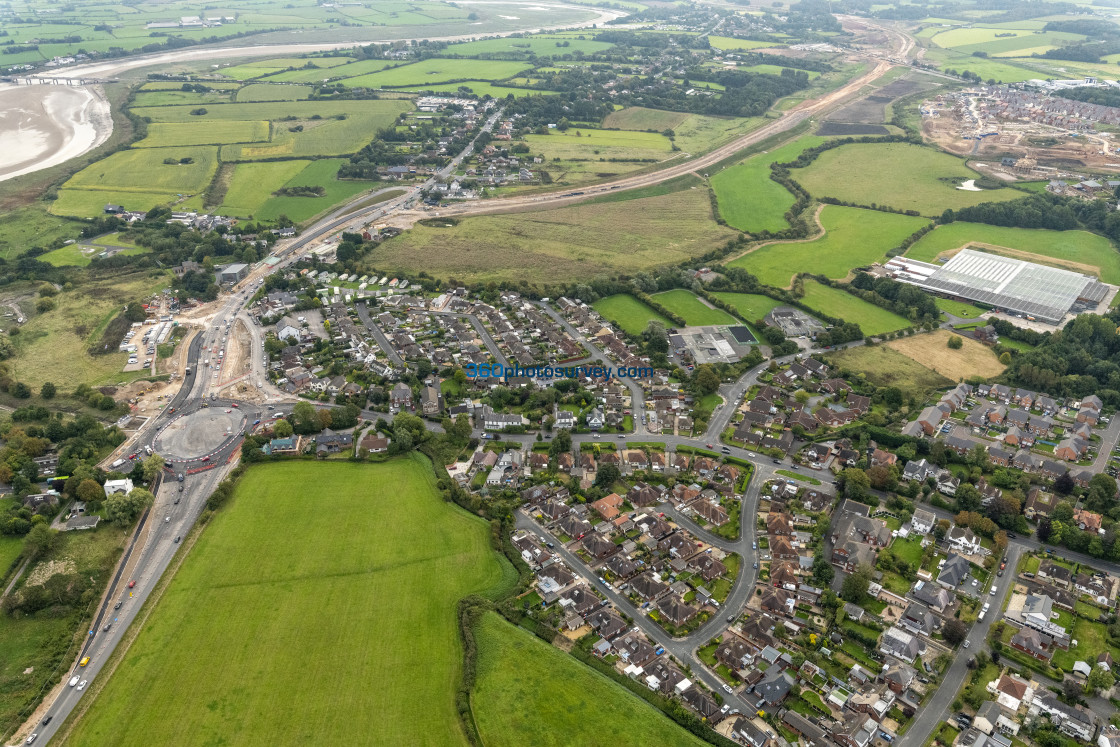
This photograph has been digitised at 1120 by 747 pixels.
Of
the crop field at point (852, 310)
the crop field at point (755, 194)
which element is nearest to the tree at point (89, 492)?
the crop field at point (852, 310)

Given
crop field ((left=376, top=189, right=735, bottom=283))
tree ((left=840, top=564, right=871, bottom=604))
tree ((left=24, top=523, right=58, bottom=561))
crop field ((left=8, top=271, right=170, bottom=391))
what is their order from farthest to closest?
1. crop field ((left=376, top=189, right=735, bottom=283))
2. crop field ((left=8, top=271, right=170, bottom=391))
3. tree ((left=24, top=523, right=58, bottom=561))
4. tree ((left=840, top=564, right=871, bottom=604))

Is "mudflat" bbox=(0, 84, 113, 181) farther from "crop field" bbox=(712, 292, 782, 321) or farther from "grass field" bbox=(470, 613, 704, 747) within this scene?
"grass field" bbox=(470, 613, 704, 747)

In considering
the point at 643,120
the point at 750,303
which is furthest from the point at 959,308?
the point at 643,120

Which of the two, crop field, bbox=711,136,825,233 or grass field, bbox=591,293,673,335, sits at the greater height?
crop field, bbox=711,136,825,233

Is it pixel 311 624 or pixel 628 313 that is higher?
pixel 628 313

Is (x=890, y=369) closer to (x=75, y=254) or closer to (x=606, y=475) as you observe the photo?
(x=606, y=475)

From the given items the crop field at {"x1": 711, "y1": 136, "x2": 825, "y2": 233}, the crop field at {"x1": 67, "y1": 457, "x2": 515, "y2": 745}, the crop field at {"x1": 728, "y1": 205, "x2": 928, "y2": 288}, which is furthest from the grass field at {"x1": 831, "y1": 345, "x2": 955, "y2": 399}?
the crop field at {"x1": 67, "y1": 457, "x2": 515, "y2": 745}

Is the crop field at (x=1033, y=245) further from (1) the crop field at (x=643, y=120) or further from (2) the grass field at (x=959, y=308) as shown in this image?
(1) the crop field at (x=643, y=120)
